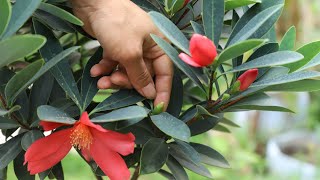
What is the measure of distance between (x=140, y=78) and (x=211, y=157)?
18 centimetres

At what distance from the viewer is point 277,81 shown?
0.61 m

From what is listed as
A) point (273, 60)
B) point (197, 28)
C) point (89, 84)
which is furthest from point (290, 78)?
point (89, 84)

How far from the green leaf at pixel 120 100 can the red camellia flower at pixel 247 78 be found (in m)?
0.12

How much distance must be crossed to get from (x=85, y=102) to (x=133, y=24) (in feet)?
0.36

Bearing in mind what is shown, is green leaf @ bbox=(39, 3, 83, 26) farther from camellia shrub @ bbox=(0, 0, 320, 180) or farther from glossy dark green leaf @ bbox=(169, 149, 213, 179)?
Answer: glossy dark green leaf @ bbox=(169, 149, 213, 179)

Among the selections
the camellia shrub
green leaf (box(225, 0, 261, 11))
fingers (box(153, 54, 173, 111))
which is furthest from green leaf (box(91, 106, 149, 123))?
green leaf (box(225, 0, 261, 11))

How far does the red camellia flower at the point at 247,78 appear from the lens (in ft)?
2.06

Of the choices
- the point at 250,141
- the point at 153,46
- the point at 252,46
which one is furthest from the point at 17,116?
the point at 250,141

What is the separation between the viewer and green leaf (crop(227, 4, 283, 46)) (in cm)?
63

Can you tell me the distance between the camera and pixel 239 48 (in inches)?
23.0

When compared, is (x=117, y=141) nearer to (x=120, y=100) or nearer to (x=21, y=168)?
(x=120, y=100)

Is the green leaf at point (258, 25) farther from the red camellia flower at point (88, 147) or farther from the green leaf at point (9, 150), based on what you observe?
the green leaf at point (9, 150)

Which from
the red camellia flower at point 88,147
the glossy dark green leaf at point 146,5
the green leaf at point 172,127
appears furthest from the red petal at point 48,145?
the glossy dark green leaf at point 146,5

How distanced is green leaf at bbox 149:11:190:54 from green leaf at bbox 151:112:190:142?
0.26 ft
